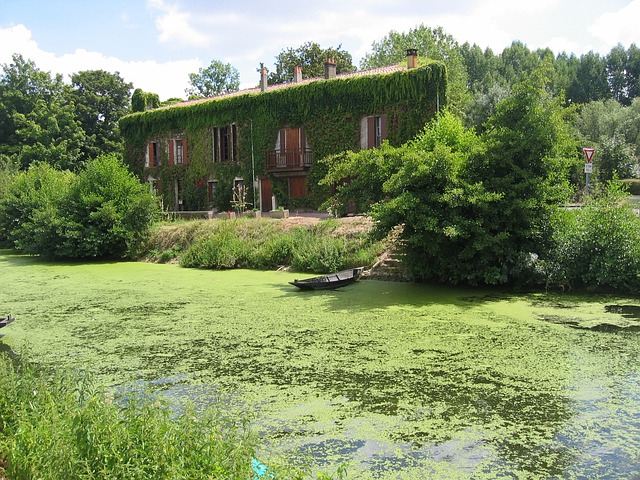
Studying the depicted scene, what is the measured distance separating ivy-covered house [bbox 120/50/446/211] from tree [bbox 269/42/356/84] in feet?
41.2

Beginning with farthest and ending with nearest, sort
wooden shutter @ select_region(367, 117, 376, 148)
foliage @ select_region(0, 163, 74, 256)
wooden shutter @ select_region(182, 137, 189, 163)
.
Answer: wooden shutter @ select_region(182, 137, 189, 163) < wooden shutter @ select_region(367, 117, 376, 148) < foliage @ select_region(0, 163, 74, 256)

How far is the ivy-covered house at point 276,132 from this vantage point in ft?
88.8

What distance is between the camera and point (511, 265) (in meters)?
14.3

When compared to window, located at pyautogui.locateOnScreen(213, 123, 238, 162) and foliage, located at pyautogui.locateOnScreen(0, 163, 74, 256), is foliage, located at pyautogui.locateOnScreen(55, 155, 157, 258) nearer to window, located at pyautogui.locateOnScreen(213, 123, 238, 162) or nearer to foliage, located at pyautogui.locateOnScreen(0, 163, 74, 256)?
foliage, located at pyautogui.locateOnScreen(0, 163, 74, 256)

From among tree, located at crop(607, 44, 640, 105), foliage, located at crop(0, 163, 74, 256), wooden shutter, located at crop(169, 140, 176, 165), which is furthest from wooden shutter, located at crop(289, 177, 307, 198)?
tree, located at crop(607, 44, 640, 105)

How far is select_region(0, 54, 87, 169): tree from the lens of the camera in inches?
1845

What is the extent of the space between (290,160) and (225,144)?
5290 mm

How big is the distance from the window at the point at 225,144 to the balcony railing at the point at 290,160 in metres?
3.05

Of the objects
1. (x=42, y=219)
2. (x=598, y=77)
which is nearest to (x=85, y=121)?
(x=42, y=219)

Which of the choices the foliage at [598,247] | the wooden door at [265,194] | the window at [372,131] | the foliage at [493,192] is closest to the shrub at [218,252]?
the foliage at [493,192]

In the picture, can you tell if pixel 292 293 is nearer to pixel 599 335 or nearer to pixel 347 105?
pixel 599 335

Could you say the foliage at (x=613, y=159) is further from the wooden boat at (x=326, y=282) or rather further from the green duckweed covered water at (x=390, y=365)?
the green duckweed covered water at (x=390, y=365)

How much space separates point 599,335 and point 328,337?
4.26m

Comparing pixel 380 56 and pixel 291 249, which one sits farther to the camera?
pixel 380 56
